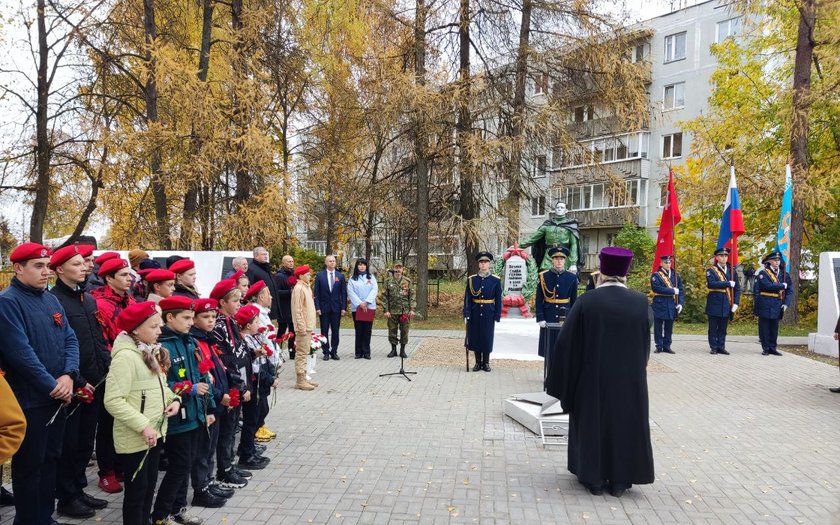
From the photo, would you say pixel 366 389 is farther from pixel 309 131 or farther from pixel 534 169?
pixel 309 131

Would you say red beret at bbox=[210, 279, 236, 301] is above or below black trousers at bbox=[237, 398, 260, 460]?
above

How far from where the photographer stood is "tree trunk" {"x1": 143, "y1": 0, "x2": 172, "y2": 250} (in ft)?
46.7

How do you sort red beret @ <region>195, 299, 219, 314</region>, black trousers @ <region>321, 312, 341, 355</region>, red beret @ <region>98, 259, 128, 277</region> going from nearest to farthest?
red beret @ <region>195, 299, 219, 314</region> → red beret @ <region>98, 259, 128, 277</region> → black trousers @ <region>321, 312, 341, 355</region>

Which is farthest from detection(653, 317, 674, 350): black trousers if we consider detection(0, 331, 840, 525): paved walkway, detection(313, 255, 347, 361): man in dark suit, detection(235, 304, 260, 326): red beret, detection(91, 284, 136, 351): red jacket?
detection(91, 284, 136, 351): red jacket

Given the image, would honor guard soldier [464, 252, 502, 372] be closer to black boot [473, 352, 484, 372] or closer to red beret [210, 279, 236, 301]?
black boot [473, 352, 484, 372]

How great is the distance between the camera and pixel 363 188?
1914 centimetres

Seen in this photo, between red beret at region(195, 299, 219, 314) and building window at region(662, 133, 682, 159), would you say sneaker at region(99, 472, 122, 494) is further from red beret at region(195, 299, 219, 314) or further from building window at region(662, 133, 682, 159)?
building window at region(662, 133, 682, 159)

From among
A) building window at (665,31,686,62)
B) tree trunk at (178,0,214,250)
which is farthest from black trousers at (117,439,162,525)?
building window at (665,31,686,62)

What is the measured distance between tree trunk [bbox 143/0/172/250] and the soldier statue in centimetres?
918

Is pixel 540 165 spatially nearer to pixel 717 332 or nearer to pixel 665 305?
pixel 665 305

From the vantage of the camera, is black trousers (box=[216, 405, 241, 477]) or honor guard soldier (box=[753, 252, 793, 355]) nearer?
black trousers (box=[216, 405, 241, 477])

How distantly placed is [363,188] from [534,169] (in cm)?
565

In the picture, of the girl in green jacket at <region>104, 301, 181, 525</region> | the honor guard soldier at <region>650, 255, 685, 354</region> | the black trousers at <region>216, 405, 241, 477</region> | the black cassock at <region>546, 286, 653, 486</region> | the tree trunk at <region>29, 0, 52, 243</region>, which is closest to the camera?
the girl in green jacket at <region>104, 301, 181, 525</region>

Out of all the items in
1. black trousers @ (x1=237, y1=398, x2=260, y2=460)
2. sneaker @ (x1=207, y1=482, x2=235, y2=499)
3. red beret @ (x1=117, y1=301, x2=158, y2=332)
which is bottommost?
sneaker @ (x1=207, y1=482, x2=235, y2=499)
